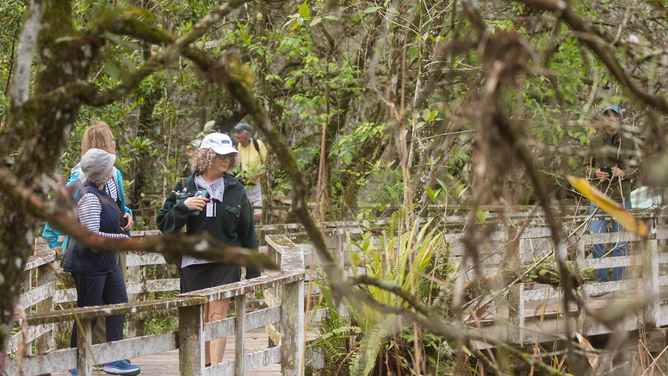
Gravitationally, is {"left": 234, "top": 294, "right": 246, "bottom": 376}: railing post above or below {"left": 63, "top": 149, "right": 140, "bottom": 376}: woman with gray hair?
below

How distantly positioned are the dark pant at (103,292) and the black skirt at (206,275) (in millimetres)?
486

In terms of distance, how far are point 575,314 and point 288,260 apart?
3.61 m

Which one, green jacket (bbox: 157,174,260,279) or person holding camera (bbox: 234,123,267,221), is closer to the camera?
green jacket (bbox: 157,174,260,279)

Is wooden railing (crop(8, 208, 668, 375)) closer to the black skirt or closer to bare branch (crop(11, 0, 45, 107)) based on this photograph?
the black skirt

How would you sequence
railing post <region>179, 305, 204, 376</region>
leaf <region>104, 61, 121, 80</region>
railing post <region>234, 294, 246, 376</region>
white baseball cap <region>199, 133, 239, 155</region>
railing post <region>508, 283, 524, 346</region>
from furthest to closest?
railing post <region>508, 283, 524, 346</region>
white baseball cap <region>199, 133, 239, 155</region>
railing post <region>234, 294, 246, 376</region>
railing post <region>179, 305, 204, 376</region>
leaf <region>104, 61, 121, 80</region>

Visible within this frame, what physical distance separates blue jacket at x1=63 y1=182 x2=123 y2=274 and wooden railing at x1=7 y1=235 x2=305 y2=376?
448 millimetres

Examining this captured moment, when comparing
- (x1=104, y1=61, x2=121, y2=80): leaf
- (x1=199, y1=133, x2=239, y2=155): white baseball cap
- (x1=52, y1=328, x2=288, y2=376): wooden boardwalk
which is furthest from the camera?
(x1=52, y1=328, x2=288, y2=376): wooden boardwalk

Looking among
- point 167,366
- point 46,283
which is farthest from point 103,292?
point 167,366

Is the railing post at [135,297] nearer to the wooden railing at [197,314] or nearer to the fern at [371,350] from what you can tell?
the wooden railing at [197,314]

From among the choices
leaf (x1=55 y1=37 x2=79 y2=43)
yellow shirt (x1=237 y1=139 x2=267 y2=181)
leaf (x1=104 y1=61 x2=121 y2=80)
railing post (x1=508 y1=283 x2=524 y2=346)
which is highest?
yellow shirt (x1=237 y1=139 x2=267 y2=181)

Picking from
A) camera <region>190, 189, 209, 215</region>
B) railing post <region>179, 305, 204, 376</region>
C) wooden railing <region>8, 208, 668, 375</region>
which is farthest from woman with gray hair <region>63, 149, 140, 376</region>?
railing post <region>179, 305, 204, 376</region>

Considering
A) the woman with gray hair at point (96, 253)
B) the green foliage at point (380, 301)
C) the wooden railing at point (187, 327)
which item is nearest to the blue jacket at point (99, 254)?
Result: the woman with gray hair at point (96, 253)

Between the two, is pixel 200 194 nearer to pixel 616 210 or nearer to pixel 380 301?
pixel 380 301

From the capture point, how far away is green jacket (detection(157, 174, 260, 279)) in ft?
12.6
